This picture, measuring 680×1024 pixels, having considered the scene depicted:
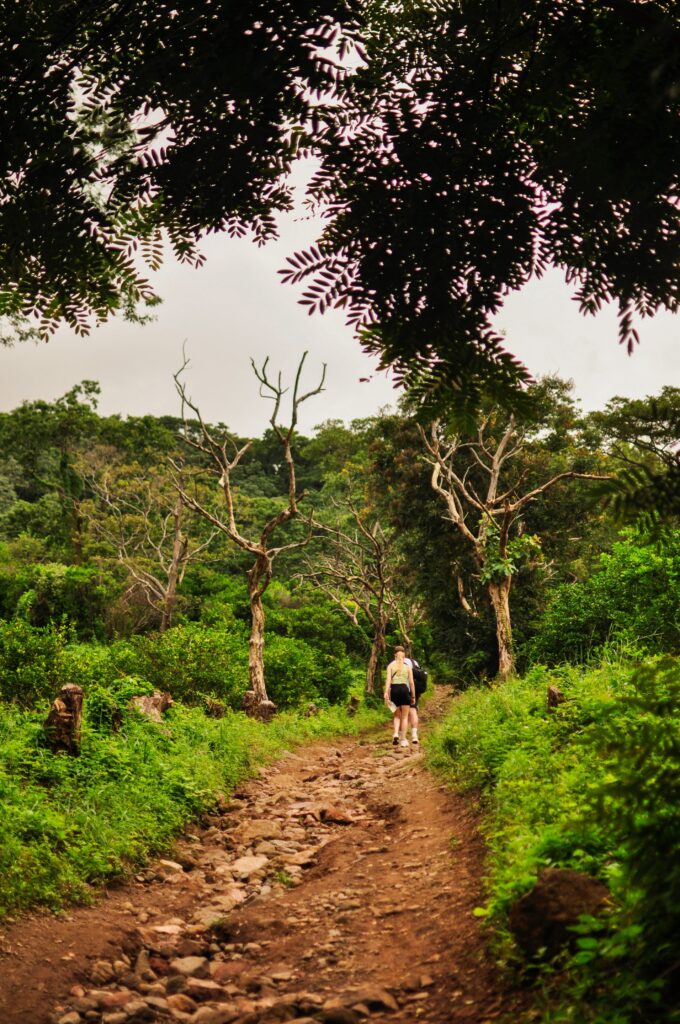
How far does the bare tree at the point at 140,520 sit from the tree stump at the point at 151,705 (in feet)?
54.1

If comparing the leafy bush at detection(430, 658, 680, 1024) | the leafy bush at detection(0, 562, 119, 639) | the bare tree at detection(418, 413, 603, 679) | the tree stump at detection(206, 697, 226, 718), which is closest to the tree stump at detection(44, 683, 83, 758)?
the leafy bush at detection(430, 658, 680, 1024)

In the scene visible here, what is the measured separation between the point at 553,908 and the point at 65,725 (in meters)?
5.54

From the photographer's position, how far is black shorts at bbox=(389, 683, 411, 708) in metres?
12.1

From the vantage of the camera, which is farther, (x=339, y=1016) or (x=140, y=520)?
(x=140, y=520)

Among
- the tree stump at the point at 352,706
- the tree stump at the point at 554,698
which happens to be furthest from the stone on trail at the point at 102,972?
the tree stump at the point at 352,706

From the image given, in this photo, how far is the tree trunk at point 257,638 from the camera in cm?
1536

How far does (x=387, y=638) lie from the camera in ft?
93.4

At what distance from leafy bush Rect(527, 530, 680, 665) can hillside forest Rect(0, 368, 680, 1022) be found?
0.06m

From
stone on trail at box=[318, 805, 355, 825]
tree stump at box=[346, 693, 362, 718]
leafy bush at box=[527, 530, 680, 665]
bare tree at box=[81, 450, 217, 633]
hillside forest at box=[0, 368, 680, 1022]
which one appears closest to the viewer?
hillside forest at box=[0, 368, 680, 1022]

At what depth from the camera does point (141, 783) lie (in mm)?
7480

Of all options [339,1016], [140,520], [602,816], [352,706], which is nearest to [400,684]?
[352,706]

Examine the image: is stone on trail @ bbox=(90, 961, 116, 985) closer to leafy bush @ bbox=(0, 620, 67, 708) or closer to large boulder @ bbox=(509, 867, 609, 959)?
large boulder @ bbox=(509, 867, 609, 959)

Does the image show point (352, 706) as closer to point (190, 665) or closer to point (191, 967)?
point (190, 665)

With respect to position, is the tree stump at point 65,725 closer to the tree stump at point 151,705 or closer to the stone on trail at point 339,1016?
the tree stump at point 151,705
